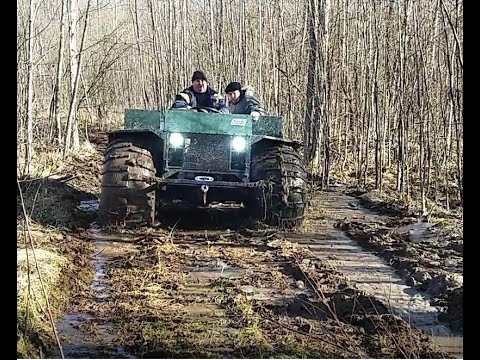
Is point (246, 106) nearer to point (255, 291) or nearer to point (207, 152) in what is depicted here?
point (207, 152)

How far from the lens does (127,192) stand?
7.60 meters

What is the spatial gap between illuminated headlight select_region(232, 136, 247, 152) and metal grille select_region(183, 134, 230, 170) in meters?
0.07

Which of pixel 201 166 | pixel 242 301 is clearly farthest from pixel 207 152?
pixel 242 301

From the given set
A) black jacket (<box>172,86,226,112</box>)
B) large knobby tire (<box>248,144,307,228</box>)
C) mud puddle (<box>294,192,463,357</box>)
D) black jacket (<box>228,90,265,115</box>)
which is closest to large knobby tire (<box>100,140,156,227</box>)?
large knobby tire (<box>248,144,307,228</box>)

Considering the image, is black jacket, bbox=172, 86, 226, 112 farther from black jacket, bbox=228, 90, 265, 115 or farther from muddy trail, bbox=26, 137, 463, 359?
muddy trail, bbox=26, 137, 463, 359

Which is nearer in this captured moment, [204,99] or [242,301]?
[242,301]

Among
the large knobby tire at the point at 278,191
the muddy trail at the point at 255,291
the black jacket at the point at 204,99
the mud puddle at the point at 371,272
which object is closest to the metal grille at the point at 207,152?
the large knobby tire at the point at 278,191

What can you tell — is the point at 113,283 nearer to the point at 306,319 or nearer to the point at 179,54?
the point at 306,319

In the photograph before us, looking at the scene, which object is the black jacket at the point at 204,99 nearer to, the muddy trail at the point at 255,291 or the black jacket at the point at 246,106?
the black jacket at the point at 246,106

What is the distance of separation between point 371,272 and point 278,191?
6.24 feet

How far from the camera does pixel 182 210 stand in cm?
886

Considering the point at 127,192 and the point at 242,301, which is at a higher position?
the point at 127,192
